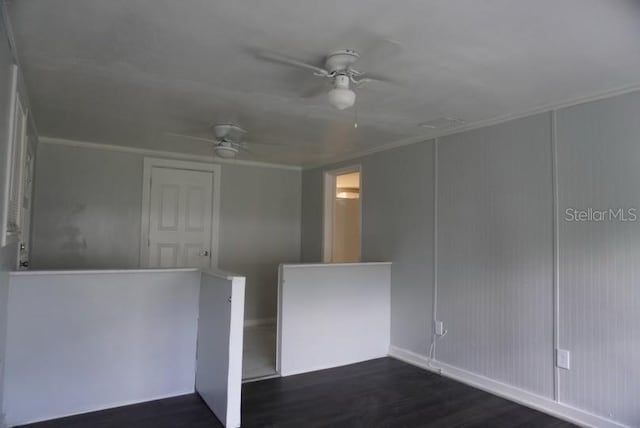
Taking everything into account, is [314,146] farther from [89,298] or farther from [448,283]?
[89,298]

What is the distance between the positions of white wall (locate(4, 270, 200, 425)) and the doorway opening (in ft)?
8.70

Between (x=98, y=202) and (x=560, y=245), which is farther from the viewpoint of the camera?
(x=98, y=202)

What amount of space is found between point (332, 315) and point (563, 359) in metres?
1.95

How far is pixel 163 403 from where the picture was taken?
305 centimetres

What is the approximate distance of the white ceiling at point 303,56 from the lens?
1.84m

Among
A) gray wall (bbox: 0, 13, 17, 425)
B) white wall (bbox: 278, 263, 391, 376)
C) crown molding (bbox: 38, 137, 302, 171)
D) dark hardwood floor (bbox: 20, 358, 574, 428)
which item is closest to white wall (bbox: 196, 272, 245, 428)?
dark hardwood floor (bbox: 20, 358, 574, 428)

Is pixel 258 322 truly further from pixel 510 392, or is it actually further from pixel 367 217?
pixel 510 392

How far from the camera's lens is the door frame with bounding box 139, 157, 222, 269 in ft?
16.3

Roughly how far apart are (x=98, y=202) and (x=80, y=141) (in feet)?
2.34

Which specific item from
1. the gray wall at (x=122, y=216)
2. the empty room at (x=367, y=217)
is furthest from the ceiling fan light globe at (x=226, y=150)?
the gray wall at (x=122, y=216)

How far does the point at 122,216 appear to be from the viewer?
15.9 ft

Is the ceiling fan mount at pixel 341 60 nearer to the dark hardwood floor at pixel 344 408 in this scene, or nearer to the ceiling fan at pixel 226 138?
the ceiling fan at pixel 226 138

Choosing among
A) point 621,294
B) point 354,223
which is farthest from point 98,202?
point 621,294

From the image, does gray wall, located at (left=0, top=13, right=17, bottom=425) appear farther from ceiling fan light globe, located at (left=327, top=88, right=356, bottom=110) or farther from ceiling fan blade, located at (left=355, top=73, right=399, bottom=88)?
ceiling fan blade, located at (left=355, top=73, right=399, bottom=88)
